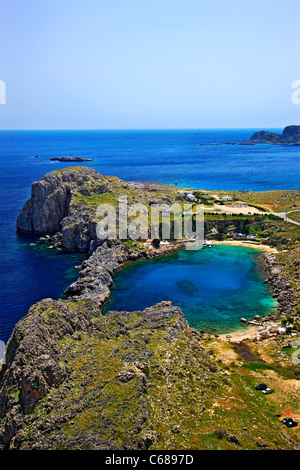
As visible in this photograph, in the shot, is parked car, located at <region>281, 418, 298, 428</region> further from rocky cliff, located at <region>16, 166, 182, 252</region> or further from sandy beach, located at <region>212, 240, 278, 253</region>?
rocky cliff, located at <region>16, 166, 182, 252</region>

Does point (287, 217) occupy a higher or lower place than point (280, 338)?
higher

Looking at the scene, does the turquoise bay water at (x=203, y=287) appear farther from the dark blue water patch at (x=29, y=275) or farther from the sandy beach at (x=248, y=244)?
the dark blue water patch at (x=29, y=275)

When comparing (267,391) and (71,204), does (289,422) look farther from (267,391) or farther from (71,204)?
(71,204)

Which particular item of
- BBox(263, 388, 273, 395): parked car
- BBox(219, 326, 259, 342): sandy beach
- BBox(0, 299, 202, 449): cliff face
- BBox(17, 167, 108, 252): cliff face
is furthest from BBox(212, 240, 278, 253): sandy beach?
BBox(263, 388, 273, 395): parked car

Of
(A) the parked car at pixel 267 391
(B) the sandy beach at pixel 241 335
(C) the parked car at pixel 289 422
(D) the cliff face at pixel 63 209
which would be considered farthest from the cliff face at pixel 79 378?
(D) the cliff face at pixel 63 209
